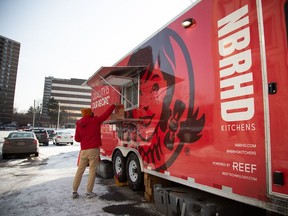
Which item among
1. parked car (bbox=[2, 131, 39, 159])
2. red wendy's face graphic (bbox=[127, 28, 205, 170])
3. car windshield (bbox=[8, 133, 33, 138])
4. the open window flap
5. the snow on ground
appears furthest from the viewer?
car windshield (bbox=[8, 133, 33, 138])

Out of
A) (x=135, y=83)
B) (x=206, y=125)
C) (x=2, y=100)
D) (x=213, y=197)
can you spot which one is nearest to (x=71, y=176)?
(x=135, y=83)

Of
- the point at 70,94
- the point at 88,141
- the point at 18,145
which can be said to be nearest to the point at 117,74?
the point at 88,141

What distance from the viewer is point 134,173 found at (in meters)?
5.70

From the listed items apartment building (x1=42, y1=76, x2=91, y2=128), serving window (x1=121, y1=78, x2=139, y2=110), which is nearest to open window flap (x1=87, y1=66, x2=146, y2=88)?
serving window (x1=121, y1=78, x2=139, y2=110)

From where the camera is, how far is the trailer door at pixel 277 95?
2338 millimetres

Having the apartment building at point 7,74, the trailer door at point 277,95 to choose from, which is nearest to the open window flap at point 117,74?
the trailer door at point 277,95

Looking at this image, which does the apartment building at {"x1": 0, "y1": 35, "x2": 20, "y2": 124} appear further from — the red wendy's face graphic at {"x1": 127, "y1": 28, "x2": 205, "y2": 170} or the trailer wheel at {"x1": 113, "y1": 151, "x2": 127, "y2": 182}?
the red wendy's face graphic at {"x1": 127, "y1": 28, "x2": 205, "y2": 170}

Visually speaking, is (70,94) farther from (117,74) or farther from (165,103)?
(165,103)

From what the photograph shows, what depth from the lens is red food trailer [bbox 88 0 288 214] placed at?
2451 millimetres

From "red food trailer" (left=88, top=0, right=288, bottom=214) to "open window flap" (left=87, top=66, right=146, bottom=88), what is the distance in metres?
0.36

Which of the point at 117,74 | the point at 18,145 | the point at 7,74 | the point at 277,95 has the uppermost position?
the point at 7,74

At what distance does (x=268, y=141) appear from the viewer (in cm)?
247

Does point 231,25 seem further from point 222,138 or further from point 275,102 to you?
point 222,138

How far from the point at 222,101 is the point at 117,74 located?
11.2 ft
